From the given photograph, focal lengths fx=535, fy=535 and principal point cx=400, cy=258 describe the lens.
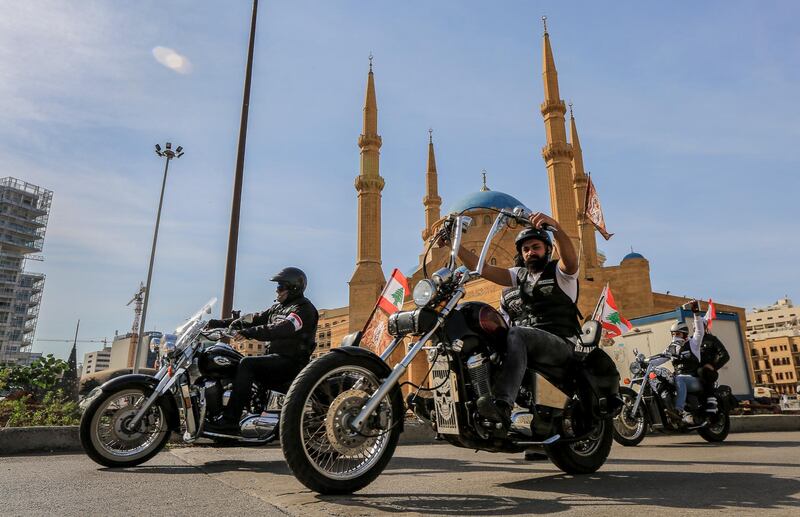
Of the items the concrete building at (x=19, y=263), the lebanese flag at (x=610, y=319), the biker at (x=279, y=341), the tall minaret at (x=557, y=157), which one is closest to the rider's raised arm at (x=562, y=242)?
the biker at (x=279, y=341)

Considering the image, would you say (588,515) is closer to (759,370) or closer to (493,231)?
(493,231)

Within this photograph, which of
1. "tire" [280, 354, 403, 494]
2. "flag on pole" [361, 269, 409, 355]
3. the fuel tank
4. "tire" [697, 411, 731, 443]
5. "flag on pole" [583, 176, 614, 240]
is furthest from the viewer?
"flag on pole" [583, 176, 614, 240]

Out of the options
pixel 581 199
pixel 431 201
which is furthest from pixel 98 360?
pixel 581 199

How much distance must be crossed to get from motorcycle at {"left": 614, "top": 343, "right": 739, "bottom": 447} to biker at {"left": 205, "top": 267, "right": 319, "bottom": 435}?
3966mm

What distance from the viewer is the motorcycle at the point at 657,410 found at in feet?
21.0

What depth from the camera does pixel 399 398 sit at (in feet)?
8.87

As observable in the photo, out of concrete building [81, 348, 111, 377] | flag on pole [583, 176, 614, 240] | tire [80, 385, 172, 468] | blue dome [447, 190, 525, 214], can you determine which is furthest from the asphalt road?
concrete building [81, 348, 111, 377]

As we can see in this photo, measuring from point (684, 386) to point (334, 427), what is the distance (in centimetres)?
590

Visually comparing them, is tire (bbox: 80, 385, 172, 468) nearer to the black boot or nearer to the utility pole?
the black boot

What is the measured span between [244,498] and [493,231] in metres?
1.94

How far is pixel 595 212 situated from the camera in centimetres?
2011

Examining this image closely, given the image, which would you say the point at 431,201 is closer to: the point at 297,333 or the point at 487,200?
the point at 487,200

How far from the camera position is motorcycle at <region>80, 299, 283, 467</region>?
3.98 metres

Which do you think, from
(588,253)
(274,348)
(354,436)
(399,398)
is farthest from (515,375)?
Result: (588,253)
